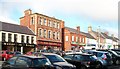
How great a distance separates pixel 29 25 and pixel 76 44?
18.8 metres

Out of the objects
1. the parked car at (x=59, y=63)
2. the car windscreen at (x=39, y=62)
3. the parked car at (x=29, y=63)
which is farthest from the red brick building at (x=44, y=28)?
the car windscreen at (x=39, y=62)

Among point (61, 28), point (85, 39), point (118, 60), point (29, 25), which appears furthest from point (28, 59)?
point (85, 39)

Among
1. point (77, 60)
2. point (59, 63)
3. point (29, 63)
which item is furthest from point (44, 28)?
point (29, 63)

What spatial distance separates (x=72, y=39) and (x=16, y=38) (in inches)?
892

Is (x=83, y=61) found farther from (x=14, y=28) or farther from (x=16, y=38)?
(x=14, y=28)

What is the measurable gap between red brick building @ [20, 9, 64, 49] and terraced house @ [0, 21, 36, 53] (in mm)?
1900

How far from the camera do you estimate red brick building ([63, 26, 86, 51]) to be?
66250mm

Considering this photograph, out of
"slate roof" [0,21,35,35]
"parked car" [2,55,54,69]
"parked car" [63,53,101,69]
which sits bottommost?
"parked car" [63,53,101,69]

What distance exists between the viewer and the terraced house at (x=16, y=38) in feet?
154

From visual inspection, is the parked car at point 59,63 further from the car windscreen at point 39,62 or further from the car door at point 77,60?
the car door at point 77,60

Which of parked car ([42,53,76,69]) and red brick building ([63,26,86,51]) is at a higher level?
red brick building ([63,26,86,51])

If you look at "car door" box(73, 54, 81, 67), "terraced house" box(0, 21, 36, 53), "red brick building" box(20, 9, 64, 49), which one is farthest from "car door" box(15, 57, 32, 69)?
"red brick building" box(20, 9, 64, 49)

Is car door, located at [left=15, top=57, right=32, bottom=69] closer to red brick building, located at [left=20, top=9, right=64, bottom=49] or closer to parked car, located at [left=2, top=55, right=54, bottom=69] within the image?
parked car, located at [left=2, top=55, right=54, bottom=69]

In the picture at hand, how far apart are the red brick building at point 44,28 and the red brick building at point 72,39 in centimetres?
214
